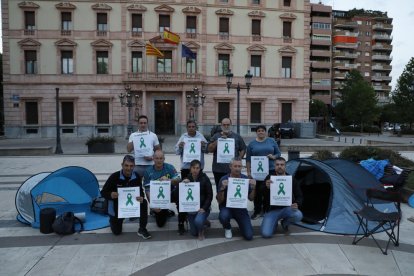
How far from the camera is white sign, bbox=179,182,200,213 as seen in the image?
571 cm

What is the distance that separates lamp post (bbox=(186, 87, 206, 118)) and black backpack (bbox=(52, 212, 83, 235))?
2710 centimetres

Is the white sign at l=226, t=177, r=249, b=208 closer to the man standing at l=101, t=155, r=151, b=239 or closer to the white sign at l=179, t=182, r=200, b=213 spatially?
the white sign at l=179, t=182, r=200, b=213

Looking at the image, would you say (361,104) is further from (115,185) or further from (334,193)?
(115,185)

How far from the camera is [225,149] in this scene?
6609mm

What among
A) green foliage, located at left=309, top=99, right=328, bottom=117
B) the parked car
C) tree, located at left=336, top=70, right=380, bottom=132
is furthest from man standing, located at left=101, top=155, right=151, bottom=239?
green foliage, located at left=309, top=99, right=328, bottom=117

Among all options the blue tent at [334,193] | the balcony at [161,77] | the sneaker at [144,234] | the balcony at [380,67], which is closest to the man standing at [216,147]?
the blue tent at [334,193]

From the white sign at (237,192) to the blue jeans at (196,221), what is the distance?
482 millimetres

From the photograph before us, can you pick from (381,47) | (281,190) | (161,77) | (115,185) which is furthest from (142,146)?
(381,47)

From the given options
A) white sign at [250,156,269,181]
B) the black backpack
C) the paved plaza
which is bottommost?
the paved plaza

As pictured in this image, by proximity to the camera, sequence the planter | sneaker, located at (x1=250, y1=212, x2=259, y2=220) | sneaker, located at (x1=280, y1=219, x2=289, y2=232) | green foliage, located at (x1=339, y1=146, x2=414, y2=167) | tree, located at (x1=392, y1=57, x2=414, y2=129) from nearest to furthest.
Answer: sneaker, located at (x1=280, y1=219, x2=289, y2=232) < sneaker, located at (x1=250, y1=212, x2=259, y2=220) < green foliage, located at (x1=339, y1=146, x2=414, y2=167) < the planter < tree, located at (x1=392, y1=57, x2=414, y2=129)

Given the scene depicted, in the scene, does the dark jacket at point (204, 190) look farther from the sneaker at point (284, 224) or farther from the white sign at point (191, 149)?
the sneaker at point (284, 224)

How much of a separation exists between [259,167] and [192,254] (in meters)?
2.39

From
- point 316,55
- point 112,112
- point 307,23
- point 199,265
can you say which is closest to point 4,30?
point 112,112

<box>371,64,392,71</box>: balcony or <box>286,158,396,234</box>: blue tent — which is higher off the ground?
<box>371,64,392,71</box>: balcony
